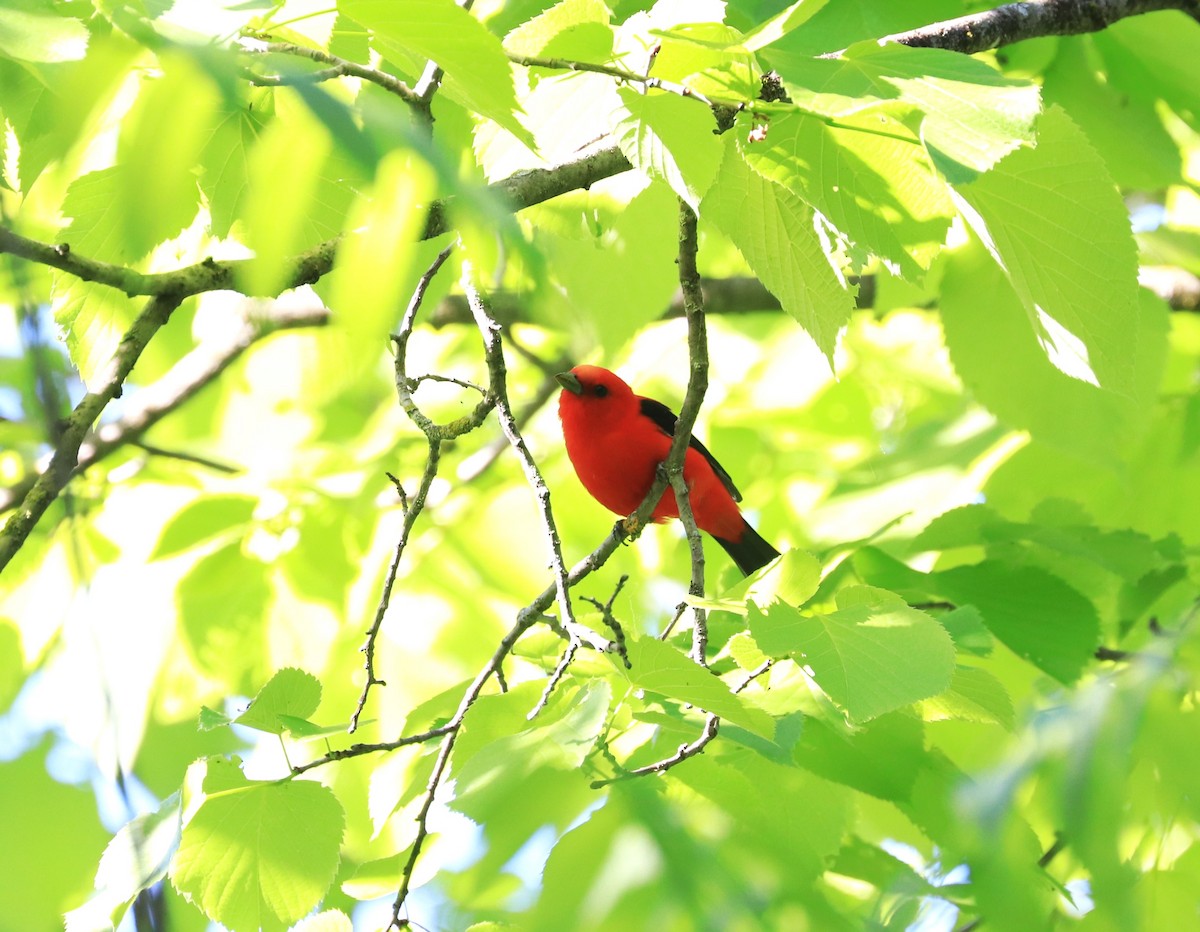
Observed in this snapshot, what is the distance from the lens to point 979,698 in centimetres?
204

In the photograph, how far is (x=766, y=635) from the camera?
180cm

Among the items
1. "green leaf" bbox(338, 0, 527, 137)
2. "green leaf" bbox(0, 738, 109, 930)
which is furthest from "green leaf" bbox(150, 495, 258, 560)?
"green leaf" bbox(338, 0, 527, 137)

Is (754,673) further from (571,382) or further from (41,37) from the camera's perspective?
(571,382)

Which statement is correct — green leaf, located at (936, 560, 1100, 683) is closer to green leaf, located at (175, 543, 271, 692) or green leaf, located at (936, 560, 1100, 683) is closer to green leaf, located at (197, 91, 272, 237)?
green leaf, located at (197, 91, 272, 237)

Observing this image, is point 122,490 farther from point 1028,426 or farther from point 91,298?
point 1028,426

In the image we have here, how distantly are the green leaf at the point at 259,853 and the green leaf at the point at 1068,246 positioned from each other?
1.50 metres

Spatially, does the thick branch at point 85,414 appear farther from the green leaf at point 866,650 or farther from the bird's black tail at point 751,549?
the bird's black tail at point 751,549

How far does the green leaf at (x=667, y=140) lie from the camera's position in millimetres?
1761

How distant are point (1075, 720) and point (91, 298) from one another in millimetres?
2145

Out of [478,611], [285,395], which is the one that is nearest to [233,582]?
[478,611]

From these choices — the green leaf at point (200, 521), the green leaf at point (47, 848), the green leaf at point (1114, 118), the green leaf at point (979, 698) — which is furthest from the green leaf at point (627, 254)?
the green leaf at point (47, 848)

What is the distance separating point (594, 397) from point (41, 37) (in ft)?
12.2

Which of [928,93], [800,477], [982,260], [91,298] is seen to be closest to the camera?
[928,93]

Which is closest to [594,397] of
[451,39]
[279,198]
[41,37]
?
[451,39]
